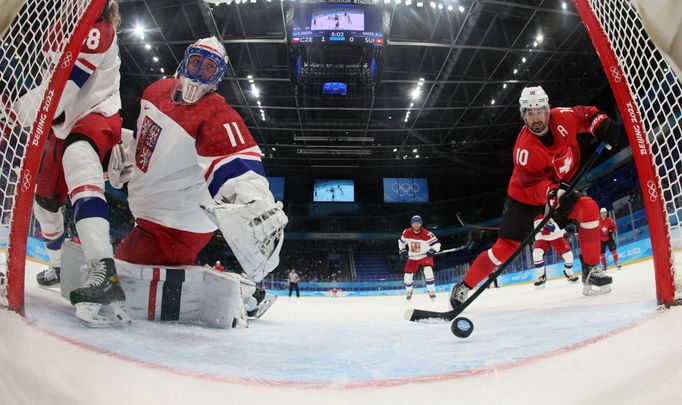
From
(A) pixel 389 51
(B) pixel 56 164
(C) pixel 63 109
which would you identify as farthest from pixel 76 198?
(A) pixel 389 51

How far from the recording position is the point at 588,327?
123 cm

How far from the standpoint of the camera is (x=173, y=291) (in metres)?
1.53

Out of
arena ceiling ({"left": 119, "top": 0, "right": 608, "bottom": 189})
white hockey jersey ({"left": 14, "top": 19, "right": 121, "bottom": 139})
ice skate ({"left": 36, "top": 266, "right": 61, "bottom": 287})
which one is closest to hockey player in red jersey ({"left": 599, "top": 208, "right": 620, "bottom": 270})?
arena ceiling ({"left": 119, "top": 0, "right": 608, "bottom": 189})

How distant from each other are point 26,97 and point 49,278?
3.83ft

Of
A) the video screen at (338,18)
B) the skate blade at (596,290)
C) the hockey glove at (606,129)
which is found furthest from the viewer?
the video screen at (338,18)

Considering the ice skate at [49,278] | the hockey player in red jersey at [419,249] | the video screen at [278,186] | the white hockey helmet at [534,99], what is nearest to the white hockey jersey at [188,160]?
the ice skate at [49,278]

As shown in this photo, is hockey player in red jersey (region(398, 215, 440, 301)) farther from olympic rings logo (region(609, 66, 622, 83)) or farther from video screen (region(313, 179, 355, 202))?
video screen (region(313, 179, 355, 202))

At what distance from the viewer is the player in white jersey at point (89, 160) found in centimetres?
121

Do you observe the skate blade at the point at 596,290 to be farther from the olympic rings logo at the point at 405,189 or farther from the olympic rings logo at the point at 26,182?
the olympic rings logo at the point at 405,189

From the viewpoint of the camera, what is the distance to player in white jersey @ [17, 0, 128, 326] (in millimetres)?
1212

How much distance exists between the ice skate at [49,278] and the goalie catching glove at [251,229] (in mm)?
1410

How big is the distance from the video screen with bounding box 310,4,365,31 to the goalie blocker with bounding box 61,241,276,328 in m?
5.91

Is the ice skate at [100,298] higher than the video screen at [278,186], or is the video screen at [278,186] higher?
the video screen at [278,186]

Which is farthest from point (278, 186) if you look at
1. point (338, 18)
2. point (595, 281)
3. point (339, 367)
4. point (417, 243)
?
point (339, 367)
